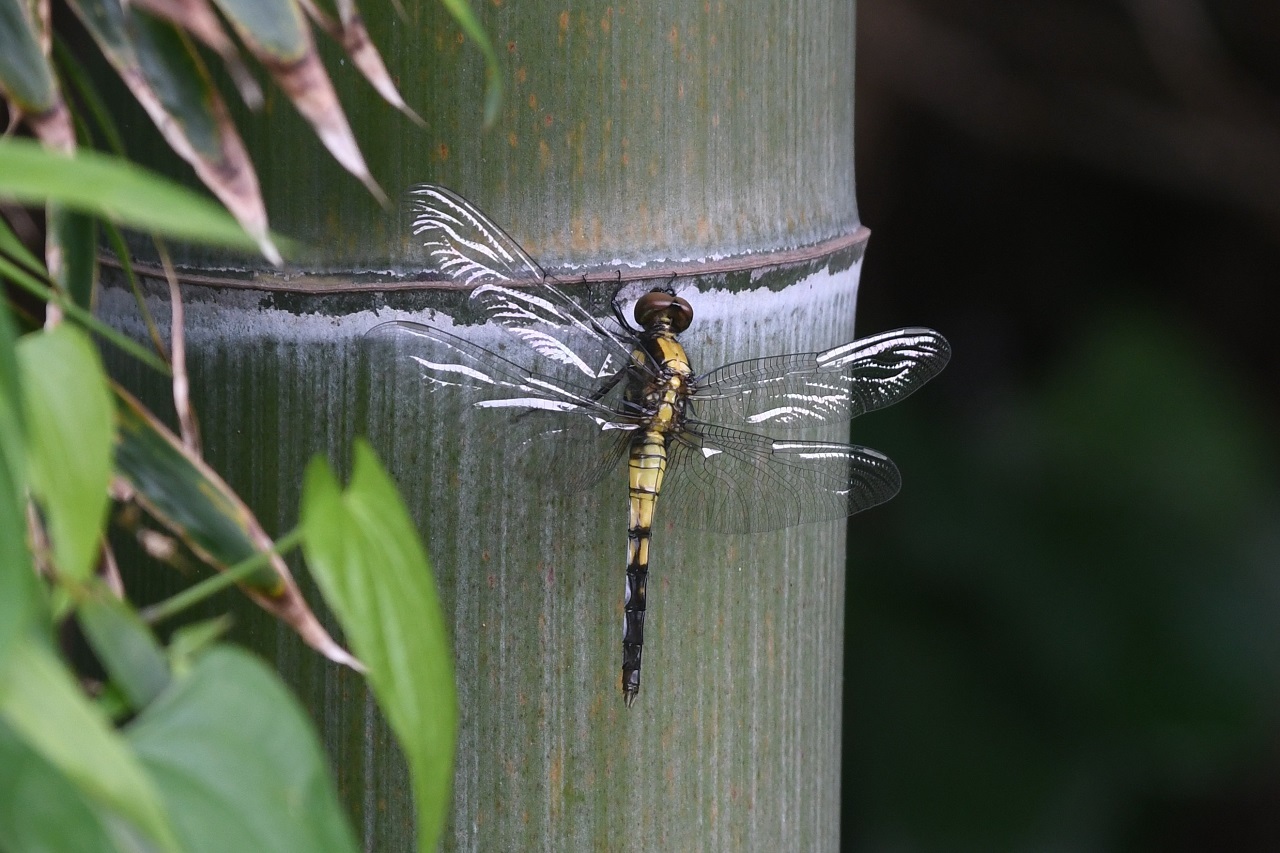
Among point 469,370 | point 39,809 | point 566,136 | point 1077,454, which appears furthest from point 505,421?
point 1077,454

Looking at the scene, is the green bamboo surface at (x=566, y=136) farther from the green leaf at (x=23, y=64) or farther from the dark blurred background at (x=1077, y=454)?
the dark blurred background at (x=1077, y=454)

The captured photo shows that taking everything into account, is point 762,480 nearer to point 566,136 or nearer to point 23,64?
point 566,136

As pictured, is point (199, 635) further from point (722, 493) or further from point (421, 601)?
point (722, 493)

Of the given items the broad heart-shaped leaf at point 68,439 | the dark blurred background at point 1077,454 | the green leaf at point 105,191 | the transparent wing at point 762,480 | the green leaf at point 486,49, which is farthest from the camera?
the dark blurred background at point 1077,454

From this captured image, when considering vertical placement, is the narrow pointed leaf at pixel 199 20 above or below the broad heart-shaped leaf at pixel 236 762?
above

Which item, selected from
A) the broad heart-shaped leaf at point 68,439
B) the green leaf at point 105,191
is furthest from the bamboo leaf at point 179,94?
the green leaf at point 105,191

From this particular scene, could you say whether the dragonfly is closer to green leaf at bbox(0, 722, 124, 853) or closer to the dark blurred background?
green leaf at bbox(0, 722, 124, 853)
